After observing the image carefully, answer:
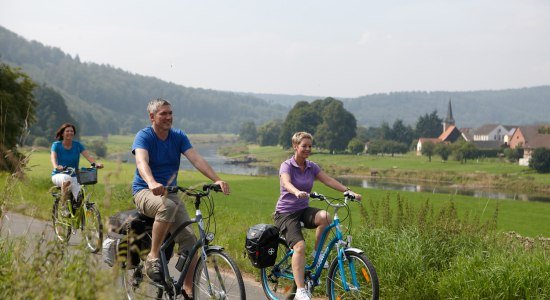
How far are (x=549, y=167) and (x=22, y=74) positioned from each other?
7099 centimetres

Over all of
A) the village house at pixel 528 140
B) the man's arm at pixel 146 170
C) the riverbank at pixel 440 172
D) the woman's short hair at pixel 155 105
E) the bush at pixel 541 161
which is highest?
the woman's short hair at pixel 155 105

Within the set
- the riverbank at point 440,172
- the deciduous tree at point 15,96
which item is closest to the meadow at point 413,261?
the deciduous tree at point 15,96

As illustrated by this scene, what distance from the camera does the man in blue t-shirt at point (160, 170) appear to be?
16.0 ft

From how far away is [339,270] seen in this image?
5.11 metres

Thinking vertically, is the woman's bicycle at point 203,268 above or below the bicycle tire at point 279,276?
above

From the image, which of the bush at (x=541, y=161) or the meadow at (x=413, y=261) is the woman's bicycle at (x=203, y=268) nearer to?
the meadow at (x=413, y=261)

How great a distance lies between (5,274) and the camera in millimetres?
3441

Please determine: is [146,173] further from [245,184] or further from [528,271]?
[245,184]

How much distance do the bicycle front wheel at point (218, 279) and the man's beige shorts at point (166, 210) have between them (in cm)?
31

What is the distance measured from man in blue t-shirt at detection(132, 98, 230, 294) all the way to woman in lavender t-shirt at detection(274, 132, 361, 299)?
84cm

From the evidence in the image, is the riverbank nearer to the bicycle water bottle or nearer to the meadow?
the meadow

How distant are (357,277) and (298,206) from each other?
89 centimetres

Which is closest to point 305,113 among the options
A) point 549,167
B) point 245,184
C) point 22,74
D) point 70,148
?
point 549,167

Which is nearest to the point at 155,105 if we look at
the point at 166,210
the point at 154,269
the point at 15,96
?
the point at 166,210
